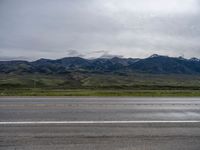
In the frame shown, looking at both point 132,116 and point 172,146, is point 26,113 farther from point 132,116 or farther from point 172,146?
point 172,146

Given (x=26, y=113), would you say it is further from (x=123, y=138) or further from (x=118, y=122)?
(x=123, y=138)

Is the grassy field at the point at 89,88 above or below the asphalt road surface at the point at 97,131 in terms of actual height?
below

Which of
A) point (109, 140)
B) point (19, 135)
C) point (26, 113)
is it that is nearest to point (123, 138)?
point (109, 140)

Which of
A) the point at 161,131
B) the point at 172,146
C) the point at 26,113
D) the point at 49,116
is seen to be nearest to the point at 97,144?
the point at 172,146

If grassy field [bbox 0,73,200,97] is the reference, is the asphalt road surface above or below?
above

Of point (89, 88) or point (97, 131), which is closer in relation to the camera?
point (97, 131)

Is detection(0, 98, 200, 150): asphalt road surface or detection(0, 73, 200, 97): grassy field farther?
detection(0, 73, 200, 97): grassy field

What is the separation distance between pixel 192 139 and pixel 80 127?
334cm

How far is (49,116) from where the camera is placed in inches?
466

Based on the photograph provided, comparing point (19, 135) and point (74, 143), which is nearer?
point (74, 143)

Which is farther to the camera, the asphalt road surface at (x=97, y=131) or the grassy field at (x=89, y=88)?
the grassy field at (x=89, y=88)

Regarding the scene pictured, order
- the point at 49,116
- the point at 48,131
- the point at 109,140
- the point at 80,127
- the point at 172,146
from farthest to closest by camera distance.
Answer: the point at 49,116 < the point at 80,127 < the point at 48,131 < the point at 109,140 < the point at 172,146

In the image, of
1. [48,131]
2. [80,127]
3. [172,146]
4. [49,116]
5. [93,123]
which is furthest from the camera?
[49,116]

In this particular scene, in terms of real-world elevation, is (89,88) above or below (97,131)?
→ below
